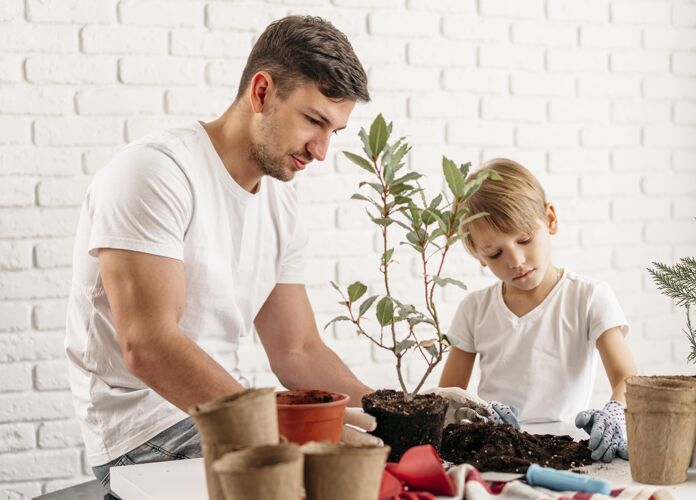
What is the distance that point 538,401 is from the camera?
2.11m

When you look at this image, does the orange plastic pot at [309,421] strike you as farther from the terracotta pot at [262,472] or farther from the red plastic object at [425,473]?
the terracotta pot at [262,472]

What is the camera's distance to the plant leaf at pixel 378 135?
1.31 meters

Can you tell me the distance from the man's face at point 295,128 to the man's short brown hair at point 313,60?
2cm

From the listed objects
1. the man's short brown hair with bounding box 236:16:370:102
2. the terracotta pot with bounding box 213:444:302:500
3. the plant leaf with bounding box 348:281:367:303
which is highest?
the man's short brown hair with bounding box 236:16:370:102

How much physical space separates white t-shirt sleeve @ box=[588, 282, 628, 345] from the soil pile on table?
→ 2.06 ft

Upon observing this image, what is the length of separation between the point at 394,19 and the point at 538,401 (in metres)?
1.31

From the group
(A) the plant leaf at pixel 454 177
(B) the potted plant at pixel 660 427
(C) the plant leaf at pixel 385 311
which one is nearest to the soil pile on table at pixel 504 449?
(B) the potted plant at pixel 660 427

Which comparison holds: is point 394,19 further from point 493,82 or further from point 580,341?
point 580,341

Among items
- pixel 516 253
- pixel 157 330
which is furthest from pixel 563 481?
pixel 516 253

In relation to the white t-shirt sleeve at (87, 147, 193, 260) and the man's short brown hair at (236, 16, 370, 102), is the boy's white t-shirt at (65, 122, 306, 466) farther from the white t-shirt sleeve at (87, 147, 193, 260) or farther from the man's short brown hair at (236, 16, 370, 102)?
the man's short brown hair at (236, 16, 370, 102)

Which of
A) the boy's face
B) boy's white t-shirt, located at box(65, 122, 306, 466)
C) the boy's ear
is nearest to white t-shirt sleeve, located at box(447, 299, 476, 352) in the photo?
the boy's face

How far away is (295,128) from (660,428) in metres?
1.01

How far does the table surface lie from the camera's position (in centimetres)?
124

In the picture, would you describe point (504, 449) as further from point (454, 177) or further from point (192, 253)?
point (192, 253)
